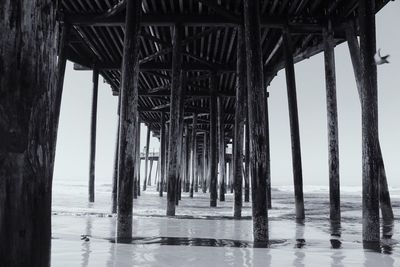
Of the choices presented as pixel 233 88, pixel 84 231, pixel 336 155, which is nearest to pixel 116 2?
pixel 84 231

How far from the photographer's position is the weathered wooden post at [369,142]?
3.93 meters

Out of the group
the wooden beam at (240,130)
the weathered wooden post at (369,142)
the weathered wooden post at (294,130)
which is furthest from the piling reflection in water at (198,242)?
the weathered wooden post at (294,130)

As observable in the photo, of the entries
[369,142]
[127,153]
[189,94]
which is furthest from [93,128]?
[369,142]

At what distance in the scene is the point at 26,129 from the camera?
1275 millimetres

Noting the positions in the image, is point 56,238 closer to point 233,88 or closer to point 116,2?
point 116,2

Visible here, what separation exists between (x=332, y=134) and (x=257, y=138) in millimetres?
3081

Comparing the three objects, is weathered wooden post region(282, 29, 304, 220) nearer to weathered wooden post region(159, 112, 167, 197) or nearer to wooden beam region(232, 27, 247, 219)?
wooden beam region(232, 27, 247, 219)

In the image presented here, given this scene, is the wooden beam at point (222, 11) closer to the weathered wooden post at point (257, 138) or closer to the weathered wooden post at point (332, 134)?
the weathered wooden post at point (332, 134)

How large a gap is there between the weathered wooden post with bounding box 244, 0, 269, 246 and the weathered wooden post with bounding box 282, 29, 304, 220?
10.2ft

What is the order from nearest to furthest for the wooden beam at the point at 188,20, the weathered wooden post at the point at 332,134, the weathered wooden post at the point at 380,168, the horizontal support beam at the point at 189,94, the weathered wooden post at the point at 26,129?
the weathered wooden post at the point at 26,129
the weathered wooden post at the point at 380,168
the weathered wooden post at the point at 332,134
the wooden beam at the point at 188,20
the horizontal support beam at the point at 189,94

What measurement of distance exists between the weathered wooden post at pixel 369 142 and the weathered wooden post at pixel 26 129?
136 inches

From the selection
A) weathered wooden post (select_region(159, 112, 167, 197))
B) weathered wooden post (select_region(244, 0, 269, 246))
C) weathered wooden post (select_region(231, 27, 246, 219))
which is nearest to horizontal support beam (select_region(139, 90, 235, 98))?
weathered wooden post (select_region(159, 112, 167, 197))

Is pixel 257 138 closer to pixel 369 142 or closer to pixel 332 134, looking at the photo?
pixel 369 142

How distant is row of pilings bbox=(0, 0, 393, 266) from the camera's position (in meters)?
1.22
